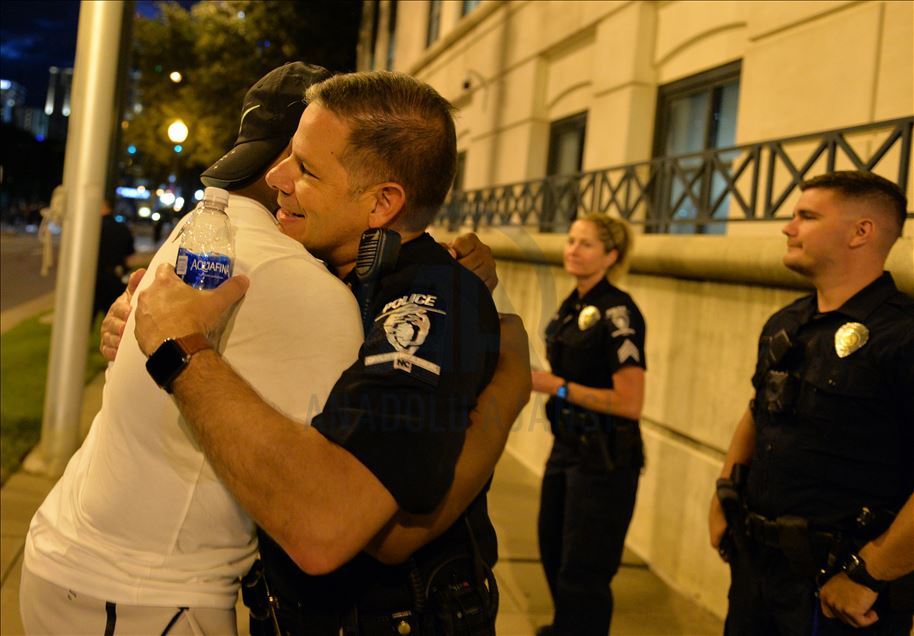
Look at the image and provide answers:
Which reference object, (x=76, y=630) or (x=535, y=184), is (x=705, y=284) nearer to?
(x=76, y=630)

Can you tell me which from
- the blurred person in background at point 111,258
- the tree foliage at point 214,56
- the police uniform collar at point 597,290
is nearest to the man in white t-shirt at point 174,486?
the police uniform collar at point 597,290

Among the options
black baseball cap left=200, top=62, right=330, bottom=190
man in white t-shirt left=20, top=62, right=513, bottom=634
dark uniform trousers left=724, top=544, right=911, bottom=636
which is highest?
black baseball cap left=200, top=62, right=330, bottom=190

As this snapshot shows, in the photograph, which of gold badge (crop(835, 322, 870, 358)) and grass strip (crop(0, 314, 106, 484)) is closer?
gold badge (crop(835, 322, 870, 358))

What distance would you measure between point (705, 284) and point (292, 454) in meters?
4.35

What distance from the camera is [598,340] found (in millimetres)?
4207

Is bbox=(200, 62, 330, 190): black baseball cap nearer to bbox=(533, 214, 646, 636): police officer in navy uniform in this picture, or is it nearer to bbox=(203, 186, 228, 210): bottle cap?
bbox=(203, 186, 228, 210): bottle cap

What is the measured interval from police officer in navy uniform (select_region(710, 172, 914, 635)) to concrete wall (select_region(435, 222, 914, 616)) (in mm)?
1341

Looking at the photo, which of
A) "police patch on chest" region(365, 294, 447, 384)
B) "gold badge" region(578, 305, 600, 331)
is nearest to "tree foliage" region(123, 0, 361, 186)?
"gold badge" region(578, 305, 600, 331)

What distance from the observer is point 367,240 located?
164cm

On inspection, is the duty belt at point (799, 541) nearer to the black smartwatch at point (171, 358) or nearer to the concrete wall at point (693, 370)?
the concrete wall at point (693, 370)

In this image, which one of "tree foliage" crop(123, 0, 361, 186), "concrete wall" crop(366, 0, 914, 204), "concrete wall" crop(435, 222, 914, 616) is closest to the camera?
"concrete wall" crop(435, 222, 914, 616)

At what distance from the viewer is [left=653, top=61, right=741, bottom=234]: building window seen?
658cm

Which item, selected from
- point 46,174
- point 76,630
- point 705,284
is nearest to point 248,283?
point 76,630

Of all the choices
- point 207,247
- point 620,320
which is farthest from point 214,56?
point 207,247
